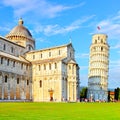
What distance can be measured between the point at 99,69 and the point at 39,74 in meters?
41.5

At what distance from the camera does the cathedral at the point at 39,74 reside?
67.3 metres

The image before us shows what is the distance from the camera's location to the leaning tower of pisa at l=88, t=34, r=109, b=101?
110 m

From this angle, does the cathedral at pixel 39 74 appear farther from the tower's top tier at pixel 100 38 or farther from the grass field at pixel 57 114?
the grass field at pixel 57 114

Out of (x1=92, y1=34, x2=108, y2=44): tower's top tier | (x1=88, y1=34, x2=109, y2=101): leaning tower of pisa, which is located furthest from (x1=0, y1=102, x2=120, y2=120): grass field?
(x1=92, y1=34, x2=108, y2=44): tower's top tier

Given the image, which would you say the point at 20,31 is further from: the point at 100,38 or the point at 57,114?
the point at 57,114

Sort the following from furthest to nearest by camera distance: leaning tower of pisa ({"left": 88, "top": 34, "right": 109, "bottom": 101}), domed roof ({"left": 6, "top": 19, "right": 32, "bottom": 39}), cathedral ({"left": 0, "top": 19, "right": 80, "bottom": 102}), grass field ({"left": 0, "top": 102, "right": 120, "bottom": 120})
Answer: leaning tower of pisa ({"left": 88, "top": 34, "right": 109, "bottom": 101}) < domed roof ({"left": 6, "top": 19, "right": 32, "bottom": 39}) < cathedral ({"left": 0, "top": 19, "right": 80, "bottom": 102}) < grass field ({"left": 0, "top": 102, "right": 120, "bottom": 120})

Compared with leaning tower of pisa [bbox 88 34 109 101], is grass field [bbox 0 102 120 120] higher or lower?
lower

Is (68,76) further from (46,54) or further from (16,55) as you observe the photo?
(16,55)

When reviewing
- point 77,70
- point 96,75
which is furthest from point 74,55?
point 96,75

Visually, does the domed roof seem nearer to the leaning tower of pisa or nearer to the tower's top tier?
the leaning tower of pisa

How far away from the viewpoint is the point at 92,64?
370 ft

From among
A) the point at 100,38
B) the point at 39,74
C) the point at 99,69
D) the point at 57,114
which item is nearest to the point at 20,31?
the point at 39,74

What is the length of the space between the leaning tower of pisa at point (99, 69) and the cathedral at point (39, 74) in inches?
1372

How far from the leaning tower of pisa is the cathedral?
34.8 metres
